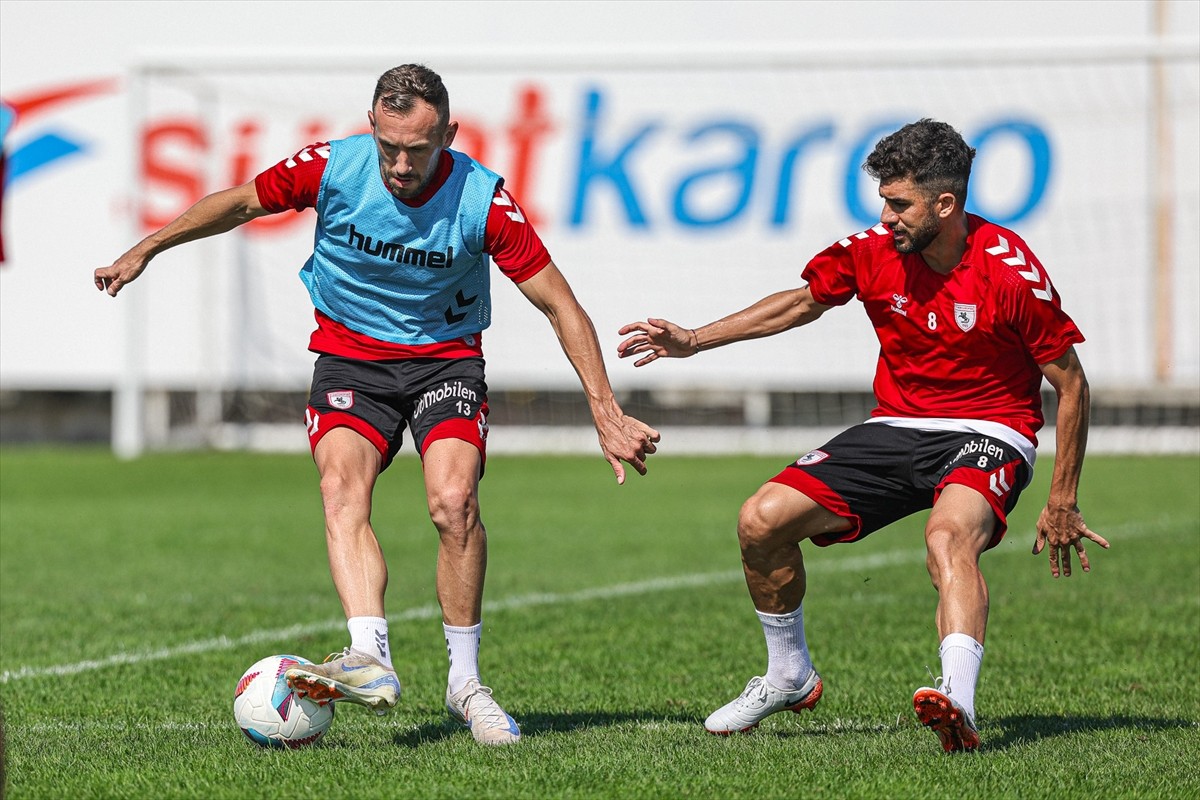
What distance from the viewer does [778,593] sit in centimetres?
604

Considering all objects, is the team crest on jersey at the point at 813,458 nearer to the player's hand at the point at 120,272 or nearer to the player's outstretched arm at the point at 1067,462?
the player's outstretched arm at the point at 1067,462

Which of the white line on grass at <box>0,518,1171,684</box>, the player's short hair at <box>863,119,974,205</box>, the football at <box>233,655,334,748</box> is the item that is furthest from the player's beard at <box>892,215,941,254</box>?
the white line on grass at <box>0,518,1171,684</box>

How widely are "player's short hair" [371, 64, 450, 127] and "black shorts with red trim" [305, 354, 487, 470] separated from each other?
98cm

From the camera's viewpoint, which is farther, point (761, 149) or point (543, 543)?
point (761, 149)

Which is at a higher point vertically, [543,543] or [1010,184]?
[1010,184]

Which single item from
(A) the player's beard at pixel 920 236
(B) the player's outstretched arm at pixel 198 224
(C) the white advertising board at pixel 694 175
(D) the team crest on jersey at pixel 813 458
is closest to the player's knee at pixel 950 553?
(D) the team crest on jersey at pixel 813 458

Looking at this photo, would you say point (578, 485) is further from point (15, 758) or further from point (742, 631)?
point (15, 758)

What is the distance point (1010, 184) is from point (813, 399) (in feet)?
11.5

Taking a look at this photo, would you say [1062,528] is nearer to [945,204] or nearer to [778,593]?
[778,593]

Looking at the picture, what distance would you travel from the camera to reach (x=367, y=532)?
19.2ft

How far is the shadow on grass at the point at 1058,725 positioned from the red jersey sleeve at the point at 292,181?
9.98ft

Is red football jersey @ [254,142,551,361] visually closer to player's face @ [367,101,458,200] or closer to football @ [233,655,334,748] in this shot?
player's face @ [367,101,458,200]

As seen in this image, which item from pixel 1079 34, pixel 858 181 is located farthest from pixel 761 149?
pixel 1079 34

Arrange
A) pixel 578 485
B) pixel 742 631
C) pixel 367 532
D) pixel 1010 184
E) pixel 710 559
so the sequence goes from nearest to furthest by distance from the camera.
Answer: pixel 367 532 < pixel 742 631 < pixel 710 559 < pixel 578 485 < pixel 1010 184
